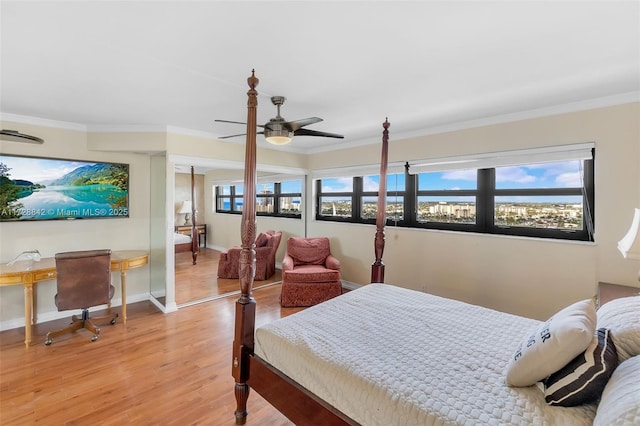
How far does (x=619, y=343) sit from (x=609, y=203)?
2086mm

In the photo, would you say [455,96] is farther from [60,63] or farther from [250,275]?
[60,63]

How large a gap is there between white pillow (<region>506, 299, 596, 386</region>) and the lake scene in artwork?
4.51 metres

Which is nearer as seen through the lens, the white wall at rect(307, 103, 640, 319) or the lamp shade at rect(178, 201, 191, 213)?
the white wall at rect(307, 103, 640, 319)

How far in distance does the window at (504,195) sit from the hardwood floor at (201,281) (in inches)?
101

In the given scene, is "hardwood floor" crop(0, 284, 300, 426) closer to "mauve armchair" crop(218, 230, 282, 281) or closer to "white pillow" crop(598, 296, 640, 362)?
"mauve armchair" crop(218, 230, 282, 281)

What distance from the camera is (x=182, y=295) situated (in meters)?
4.31

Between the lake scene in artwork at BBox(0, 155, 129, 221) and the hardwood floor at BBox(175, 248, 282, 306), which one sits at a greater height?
the lake scene in artwork at BBox(0, 155, 129, 221)

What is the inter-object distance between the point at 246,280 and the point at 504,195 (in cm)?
307

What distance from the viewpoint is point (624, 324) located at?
1287 millimetres

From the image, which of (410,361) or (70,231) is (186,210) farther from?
(410,361)

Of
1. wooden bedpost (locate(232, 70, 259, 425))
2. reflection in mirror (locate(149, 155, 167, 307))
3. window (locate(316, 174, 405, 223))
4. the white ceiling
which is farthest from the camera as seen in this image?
window (locate(316, 174, 405, 223))

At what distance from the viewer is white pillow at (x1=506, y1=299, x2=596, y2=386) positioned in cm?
115

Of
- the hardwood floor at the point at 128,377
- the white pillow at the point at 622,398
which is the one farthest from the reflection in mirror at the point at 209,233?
the white pillow at the point at 622,398

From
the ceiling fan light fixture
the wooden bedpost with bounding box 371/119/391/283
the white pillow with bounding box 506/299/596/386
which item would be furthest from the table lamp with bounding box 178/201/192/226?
the white pillow with bounding box 506/299/596/386
